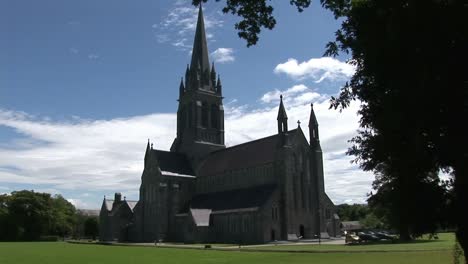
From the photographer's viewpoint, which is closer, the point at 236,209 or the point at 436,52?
the point at 436,52

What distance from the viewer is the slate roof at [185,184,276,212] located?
70.8 m

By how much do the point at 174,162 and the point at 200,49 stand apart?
967 inches

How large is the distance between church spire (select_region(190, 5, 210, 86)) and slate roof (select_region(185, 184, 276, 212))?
2513 centimetres

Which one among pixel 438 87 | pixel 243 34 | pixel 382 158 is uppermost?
pixel 243 34

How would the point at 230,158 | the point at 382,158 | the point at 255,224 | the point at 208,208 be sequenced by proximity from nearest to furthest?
the point at 382,158 → the point at 255,224 → the point at 208,208 → the point at 230,158

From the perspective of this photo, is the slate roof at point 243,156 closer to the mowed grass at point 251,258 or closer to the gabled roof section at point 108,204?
the gabled roof section at point 108,204

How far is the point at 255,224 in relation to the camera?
220ft

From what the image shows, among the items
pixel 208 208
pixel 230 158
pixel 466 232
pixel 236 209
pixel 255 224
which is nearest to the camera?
pixel 466 232

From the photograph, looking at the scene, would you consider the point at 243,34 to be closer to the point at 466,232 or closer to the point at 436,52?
the point at 436,52

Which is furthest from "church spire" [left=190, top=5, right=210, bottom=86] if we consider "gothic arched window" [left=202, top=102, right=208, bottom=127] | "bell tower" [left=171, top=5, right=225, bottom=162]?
"gothic arched window" [left=202, top=102, right=208, bottom=127]

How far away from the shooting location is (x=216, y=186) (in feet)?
279

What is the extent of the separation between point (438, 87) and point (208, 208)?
68.1 metres

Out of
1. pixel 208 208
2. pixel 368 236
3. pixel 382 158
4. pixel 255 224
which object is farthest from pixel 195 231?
pixel 382 158

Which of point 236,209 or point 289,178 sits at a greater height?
point 289,178
